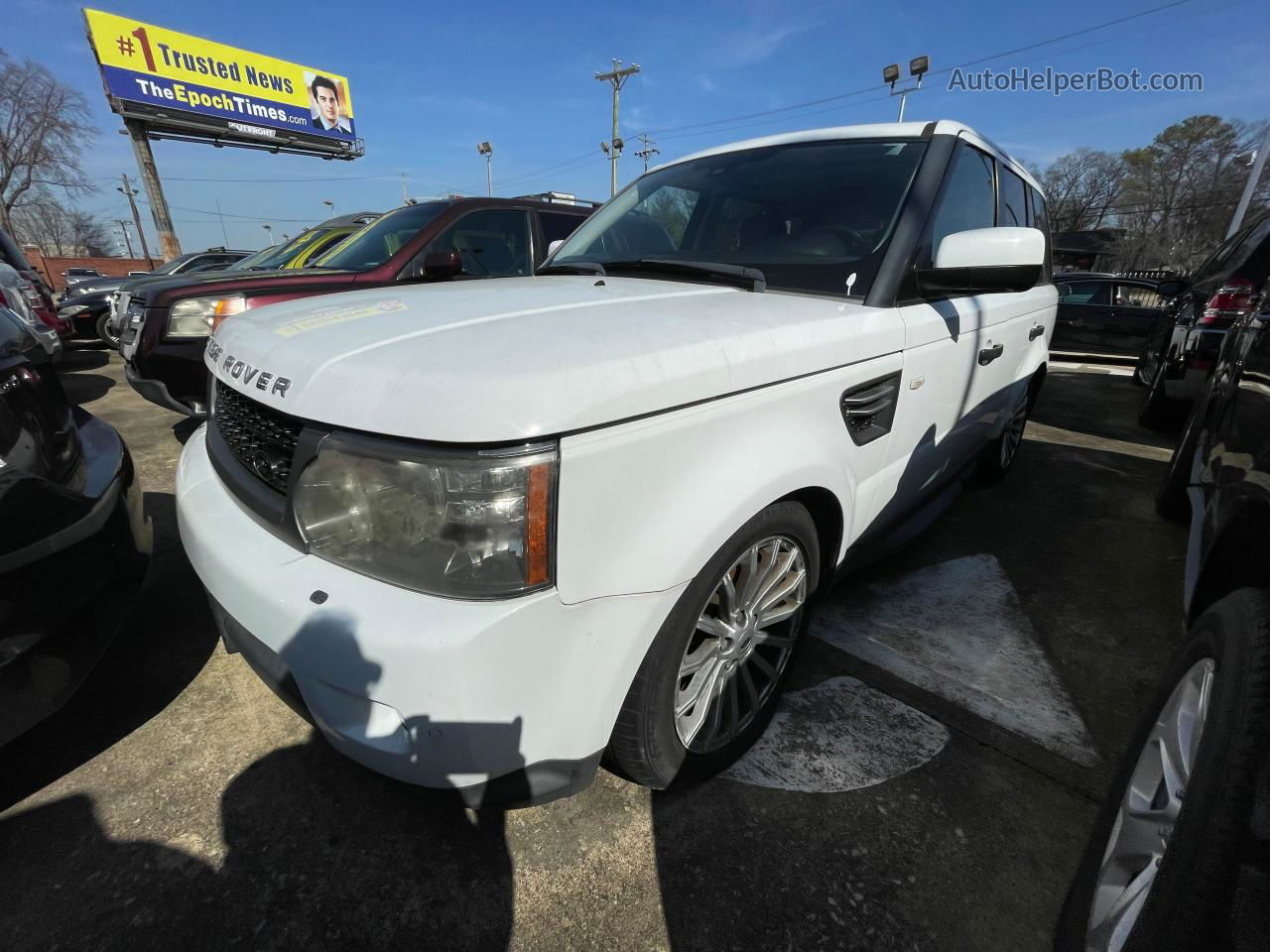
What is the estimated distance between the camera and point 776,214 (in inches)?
91.4

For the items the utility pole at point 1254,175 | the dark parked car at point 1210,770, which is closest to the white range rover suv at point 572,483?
the dark parked car at point 1210,770

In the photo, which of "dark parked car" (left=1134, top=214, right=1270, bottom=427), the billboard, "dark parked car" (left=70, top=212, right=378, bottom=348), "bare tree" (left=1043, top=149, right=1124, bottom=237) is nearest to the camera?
"dark parked car" (left=1134, top=214, right=1270, bottom=427)

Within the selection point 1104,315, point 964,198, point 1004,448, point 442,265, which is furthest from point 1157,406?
point 442,265

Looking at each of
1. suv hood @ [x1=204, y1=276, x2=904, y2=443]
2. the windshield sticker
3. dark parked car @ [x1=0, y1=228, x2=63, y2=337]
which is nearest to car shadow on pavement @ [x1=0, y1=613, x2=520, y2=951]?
suv hood @ [x1=204, y1=276, x2=904, y2=443]

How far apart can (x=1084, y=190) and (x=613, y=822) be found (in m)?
57.7

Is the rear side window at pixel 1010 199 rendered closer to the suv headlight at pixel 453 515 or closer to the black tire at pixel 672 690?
the black tire at pixel 672 690

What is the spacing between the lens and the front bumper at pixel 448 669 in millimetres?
1074

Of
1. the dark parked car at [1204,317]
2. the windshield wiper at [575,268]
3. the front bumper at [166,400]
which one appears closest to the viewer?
the windshield wiper at [575,268]

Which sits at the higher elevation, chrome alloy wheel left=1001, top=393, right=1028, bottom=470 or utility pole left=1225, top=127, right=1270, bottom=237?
utility pole left=1225, top=127, right=1270, bottom=237

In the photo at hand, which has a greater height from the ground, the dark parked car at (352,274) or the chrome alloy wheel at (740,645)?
the dark parked car at (352,274)

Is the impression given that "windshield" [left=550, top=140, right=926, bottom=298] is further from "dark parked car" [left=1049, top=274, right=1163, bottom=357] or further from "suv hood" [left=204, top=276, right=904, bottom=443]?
"dark parked car" [left=1049, top=274, right=1163, bottom=357]

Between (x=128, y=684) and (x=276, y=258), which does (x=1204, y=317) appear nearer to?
(x=128, y=684)

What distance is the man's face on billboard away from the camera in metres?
31.2

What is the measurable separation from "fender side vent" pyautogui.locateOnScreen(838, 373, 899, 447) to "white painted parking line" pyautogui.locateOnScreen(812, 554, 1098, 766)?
95 centimetres
